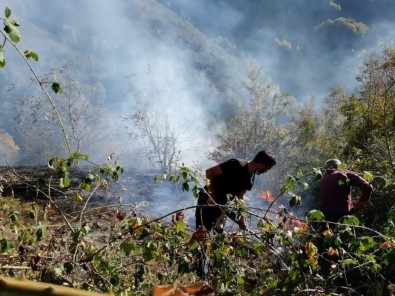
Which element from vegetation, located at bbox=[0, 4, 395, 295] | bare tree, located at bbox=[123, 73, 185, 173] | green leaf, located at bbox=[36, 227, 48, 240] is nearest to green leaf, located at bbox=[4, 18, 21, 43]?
vegetation, located at bbox=[0, 4, 395, 295]

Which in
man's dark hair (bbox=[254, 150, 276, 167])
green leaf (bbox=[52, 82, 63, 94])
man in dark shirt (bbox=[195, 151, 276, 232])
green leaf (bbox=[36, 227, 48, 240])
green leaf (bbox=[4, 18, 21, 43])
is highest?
man's dark hair (bbox=[254, 150, 276, 167])

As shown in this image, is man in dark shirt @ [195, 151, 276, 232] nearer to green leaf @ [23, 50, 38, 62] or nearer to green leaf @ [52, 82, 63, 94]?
green leaf @ [52, 82, 63, 94]

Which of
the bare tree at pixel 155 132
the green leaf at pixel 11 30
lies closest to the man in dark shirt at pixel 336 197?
the green leaf at pixel 11 30

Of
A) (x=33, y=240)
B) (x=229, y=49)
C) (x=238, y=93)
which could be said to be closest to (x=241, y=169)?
(x=33, y=240)

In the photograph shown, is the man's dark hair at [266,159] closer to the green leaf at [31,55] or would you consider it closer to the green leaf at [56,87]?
the green leaf at [56,87]

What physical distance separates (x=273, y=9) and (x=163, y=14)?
907 inches

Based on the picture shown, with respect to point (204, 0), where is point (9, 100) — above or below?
below

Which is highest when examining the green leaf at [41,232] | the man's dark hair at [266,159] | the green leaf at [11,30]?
the man's dark hair at [266,159]

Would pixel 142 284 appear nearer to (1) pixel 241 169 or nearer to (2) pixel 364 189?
(1) pixel 241 169

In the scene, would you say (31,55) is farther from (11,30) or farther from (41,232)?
(41,232)

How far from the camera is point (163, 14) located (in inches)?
3720

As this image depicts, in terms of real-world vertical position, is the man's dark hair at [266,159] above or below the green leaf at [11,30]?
above

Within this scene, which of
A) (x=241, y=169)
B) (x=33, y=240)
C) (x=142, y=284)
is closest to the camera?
(x=33, y=240)

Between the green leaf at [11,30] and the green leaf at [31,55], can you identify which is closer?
the green leaf at [11,30]
